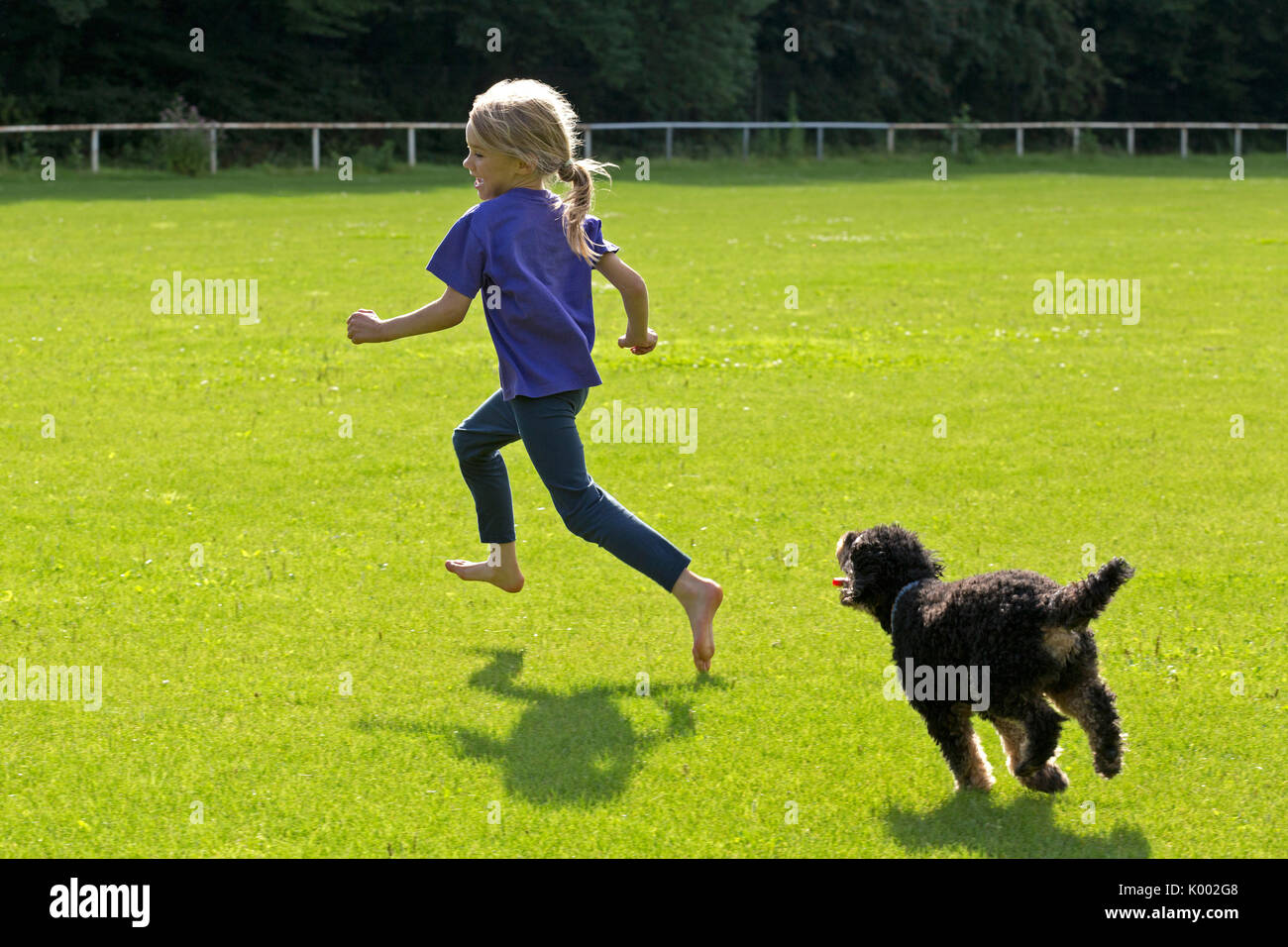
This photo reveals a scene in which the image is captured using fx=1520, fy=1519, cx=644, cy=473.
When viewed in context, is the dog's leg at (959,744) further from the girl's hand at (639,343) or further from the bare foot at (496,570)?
the bare foot at (496,570)

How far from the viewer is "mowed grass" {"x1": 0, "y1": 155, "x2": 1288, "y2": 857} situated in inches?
182

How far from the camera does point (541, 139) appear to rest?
5414 millimetres

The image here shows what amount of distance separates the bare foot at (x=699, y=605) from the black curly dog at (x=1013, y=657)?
3.14 feet

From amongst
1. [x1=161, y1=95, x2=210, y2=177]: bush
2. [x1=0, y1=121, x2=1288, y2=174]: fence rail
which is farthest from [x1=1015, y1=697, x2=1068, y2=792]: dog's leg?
[x1=161, y1=95, x2=210, y2=177]: bush

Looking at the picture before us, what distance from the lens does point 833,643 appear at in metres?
6.13

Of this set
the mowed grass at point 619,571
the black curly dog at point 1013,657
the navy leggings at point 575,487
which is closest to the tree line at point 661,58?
the mowed grass at point 619,571

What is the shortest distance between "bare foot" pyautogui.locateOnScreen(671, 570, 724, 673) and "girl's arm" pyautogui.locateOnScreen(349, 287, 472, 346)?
51.5 inches

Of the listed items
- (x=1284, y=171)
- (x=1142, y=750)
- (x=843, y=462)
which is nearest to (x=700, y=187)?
(x=1284, y=171)

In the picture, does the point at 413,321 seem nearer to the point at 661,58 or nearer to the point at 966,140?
the point at 966,140

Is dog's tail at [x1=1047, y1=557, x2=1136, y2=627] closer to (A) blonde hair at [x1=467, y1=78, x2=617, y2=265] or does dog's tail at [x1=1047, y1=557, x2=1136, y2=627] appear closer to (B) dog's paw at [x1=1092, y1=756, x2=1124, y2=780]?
(B) dog's paw at [x1=1092, y1=756, x2=1124, y2=780]

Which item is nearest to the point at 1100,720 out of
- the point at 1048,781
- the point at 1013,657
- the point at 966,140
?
the point at 1048,781

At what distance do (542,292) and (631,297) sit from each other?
488 millimetres
